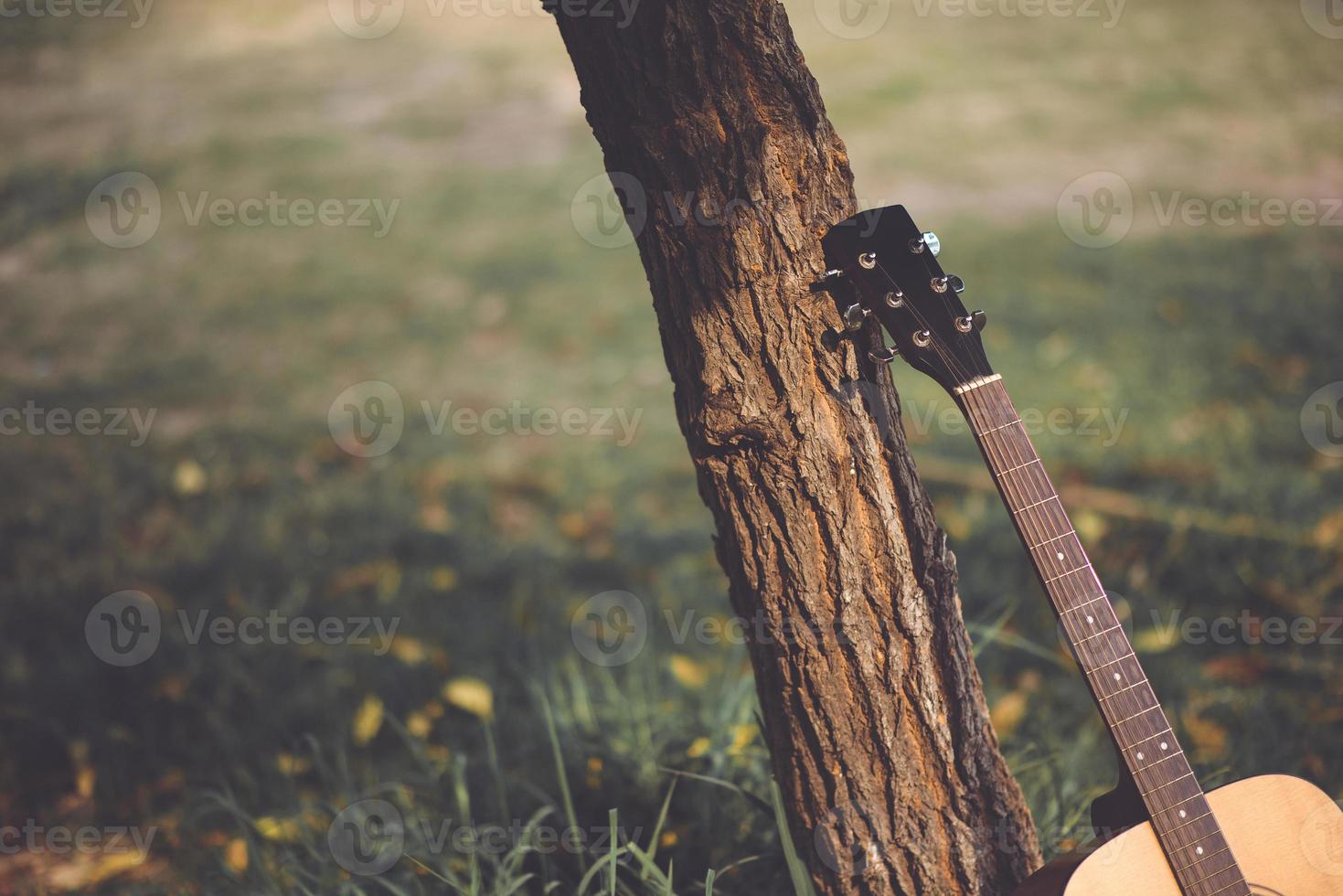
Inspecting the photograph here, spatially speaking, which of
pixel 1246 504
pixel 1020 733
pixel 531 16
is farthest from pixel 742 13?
pixel 531 16

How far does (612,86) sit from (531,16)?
385 inches

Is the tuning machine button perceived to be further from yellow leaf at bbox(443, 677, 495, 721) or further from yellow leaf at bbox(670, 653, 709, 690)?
yellow leaf at bbox(443, 677, 495, 721)

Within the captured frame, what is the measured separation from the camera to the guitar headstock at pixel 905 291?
1574 millimetres

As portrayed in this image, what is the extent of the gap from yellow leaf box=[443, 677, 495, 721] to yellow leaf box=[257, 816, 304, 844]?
1.82 feet

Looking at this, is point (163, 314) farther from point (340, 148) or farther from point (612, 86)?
point (612, 86)

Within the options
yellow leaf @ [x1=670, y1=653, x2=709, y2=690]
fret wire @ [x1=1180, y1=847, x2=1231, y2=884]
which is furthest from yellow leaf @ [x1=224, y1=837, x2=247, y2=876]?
fret wire @ [x1=1180, y1=847, x2=1231, y2=884]

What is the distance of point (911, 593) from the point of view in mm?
1691

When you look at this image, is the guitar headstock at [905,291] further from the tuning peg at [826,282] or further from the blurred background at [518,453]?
the blurred background at [518,453]

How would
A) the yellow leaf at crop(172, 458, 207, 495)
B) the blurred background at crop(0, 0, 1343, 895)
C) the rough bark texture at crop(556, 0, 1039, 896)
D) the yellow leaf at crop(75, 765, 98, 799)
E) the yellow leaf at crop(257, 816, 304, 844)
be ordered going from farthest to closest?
the yellow leaf at crop(172, 458, 207, 495)
the yellow leaf at crop(75, 765, 98, 799)
the blurred background at crop(0, 0, 1343, 895)
the yellow leaf at crop(257, 816, 304, 844)
the rough bark texture at crop(556, 0, 1039, 896)

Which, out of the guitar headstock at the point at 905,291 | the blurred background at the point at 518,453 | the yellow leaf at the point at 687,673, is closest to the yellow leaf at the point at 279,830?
the blurred background at the point at 518,453

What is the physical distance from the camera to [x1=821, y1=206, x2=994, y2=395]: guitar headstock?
62.0 inches

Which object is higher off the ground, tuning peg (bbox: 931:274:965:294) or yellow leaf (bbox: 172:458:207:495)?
yellow leaf (bbox: 172:458:207:495)

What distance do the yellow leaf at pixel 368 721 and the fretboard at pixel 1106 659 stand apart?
196 cm

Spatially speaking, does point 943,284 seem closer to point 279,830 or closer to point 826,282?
point 826,282
